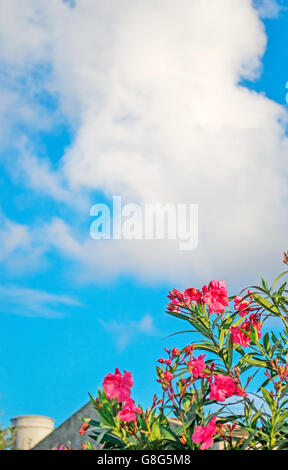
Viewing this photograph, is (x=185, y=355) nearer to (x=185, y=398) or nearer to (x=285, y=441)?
(x=185, y=398)

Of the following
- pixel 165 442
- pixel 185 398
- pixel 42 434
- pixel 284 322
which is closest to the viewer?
pixel 165 442

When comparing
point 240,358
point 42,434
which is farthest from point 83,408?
point 240,358

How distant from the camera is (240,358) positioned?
3283mm

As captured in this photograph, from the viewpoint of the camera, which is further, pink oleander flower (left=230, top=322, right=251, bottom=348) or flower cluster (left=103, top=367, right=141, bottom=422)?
pink oleander flower (left=230, top=322, right=251, bottom=348)

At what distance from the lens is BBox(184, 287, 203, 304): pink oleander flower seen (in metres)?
3.41

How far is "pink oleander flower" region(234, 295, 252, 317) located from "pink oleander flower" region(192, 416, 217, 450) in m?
1.07

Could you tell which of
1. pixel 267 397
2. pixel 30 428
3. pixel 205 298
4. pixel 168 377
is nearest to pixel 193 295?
pixel 205 298

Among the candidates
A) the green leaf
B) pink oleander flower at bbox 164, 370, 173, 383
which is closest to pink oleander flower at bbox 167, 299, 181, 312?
pink oleander flower at bbox 164, 370, 173, 383

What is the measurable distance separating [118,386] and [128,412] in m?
0.13

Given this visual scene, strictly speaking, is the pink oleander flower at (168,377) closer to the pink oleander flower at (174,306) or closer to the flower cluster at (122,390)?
the flower cluster at (122,390)

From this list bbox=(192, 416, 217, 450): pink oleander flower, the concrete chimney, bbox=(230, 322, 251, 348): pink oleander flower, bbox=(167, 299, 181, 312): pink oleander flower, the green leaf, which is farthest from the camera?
the concrete chimney

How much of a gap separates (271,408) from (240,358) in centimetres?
55

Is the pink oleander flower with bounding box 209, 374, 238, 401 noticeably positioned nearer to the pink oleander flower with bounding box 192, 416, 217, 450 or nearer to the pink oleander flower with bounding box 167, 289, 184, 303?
the pink oleander flower with bounding box 192, 416, 217, 450

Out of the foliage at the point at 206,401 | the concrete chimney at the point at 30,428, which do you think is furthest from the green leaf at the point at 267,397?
the concrete chimney at the point at 30,428
